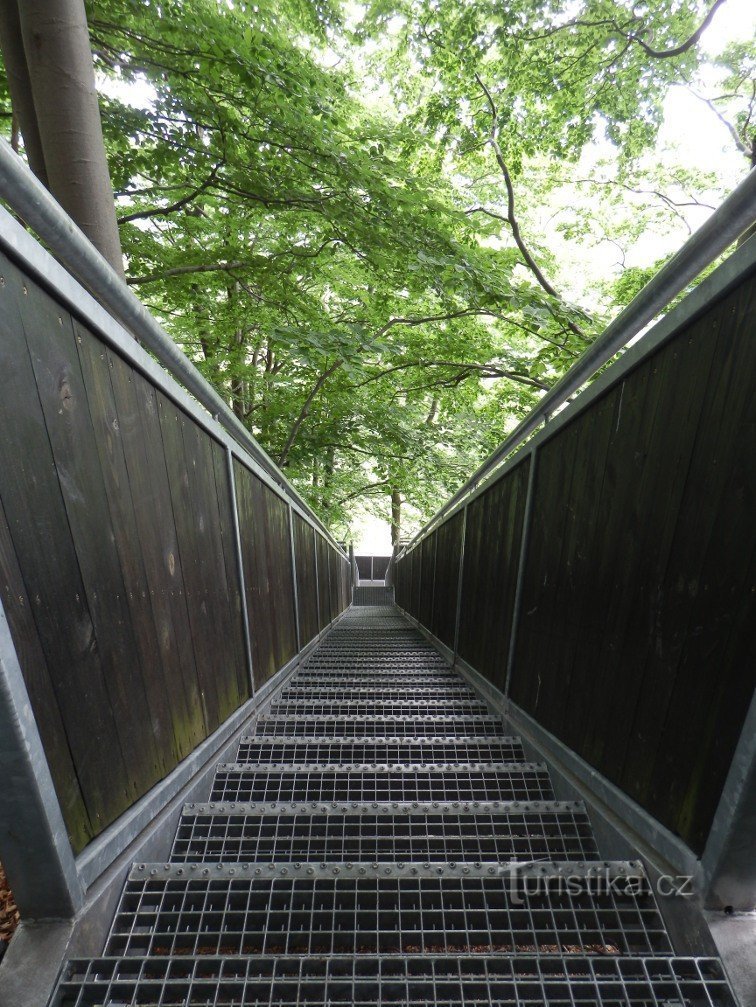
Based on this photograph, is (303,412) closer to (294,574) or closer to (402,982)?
(294,574)

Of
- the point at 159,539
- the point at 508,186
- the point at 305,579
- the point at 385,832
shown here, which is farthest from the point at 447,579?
the point at 508,186

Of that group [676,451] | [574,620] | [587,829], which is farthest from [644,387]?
[587,829]

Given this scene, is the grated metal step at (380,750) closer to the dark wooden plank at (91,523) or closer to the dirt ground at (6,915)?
the dark wooden plank at (91,523)

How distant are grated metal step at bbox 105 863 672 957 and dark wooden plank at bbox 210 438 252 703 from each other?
1426 mm

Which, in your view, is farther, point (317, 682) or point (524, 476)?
point (317, 682)

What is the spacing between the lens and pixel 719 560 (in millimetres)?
1289

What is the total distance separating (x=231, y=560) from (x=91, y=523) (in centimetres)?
142

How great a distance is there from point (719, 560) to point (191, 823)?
1947 millimetres

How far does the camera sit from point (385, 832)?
1.80m

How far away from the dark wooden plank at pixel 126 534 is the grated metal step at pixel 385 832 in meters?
0.30

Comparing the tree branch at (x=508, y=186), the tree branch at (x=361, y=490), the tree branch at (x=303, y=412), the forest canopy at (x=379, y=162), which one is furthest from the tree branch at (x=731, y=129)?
the tree branch at (x=361, y=490)

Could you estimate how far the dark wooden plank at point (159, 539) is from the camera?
1.71 meters

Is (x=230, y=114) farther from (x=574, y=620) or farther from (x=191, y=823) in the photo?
(x=191, y=823)

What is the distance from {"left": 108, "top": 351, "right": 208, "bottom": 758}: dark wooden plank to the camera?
1.71m
